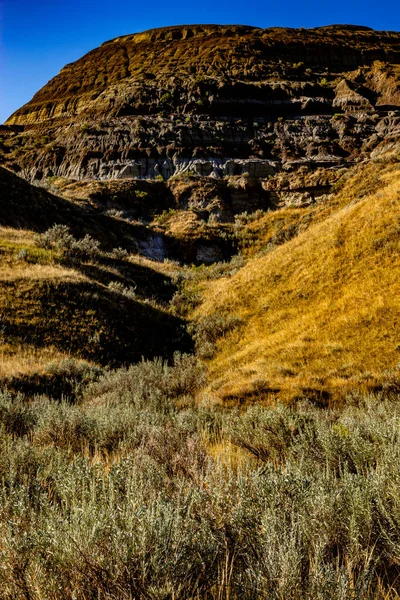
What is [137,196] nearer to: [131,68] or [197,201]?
[197,201]

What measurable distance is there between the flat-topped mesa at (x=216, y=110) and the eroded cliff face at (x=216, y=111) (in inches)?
8.8

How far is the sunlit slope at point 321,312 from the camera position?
803 cm

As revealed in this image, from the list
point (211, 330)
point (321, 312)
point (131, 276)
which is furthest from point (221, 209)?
point (321, 312)

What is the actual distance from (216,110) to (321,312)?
60021 mm

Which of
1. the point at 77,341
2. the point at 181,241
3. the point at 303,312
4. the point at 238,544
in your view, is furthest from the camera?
the point at 181,241

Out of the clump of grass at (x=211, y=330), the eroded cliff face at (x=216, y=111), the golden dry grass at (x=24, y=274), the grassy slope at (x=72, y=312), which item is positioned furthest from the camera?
the eroded cliff face at (x=216, y=111)

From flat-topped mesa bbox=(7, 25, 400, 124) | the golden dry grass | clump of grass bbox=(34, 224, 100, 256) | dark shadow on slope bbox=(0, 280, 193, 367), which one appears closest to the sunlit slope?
dark shadow on slope bbox=(0, 280, 193, 367)

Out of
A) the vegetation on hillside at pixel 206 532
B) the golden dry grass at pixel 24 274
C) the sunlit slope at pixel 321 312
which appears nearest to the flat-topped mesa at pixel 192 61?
the golden dry grass at pixel 24 274

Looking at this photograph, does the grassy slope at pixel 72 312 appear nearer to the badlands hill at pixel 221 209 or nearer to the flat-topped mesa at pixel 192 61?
the badlands hill at pixel 221 209

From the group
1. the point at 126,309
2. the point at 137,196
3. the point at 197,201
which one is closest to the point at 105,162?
the point at 137,196

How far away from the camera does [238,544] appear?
2.24 metres

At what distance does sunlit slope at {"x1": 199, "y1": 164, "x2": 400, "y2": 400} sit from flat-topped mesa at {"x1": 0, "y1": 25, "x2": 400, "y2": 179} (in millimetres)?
36011

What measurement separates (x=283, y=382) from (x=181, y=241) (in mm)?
25598

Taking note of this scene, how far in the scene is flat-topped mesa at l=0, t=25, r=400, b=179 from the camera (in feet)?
163
